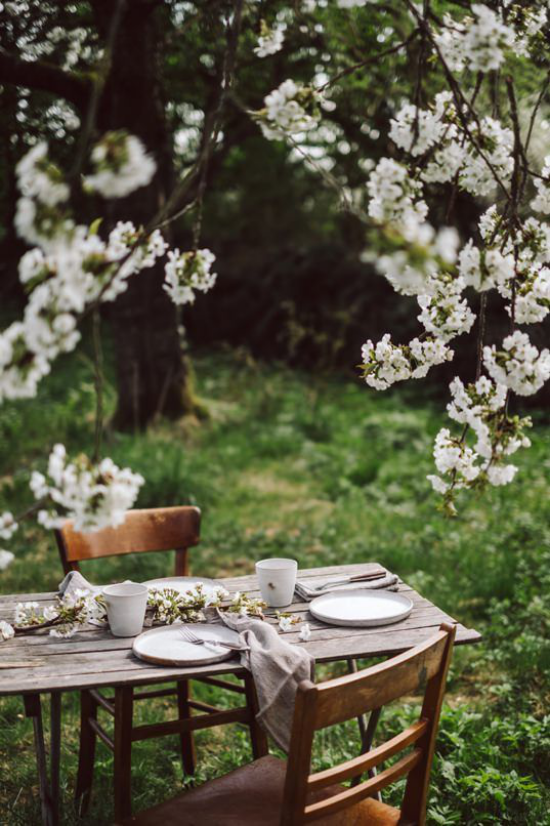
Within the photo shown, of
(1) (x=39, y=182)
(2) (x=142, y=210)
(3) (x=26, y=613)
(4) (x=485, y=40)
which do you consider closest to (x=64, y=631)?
(3) (x=26, y=613)

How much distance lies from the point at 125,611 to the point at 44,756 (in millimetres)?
591

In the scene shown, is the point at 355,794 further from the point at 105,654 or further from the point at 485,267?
the point at 485,267

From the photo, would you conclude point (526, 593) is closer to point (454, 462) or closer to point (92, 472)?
point (454, 462)

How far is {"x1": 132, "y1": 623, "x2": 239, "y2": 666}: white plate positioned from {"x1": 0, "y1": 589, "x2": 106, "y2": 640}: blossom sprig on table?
19 cm

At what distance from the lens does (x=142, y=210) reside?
7.63m

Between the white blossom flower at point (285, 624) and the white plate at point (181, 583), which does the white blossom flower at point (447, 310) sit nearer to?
the white blossom flower at point (285, 624)

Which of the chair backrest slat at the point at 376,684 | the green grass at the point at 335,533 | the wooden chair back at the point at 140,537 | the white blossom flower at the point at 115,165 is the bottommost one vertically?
the green grass at the point at 335,533

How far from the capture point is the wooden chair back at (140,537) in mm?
2934

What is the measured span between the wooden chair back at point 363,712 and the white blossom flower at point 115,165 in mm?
981

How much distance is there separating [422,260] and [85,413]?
7471mm

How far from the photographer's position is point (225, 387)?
9.98 meters

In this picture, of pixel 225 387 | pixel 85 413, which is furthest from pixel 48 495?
pixel 225 387

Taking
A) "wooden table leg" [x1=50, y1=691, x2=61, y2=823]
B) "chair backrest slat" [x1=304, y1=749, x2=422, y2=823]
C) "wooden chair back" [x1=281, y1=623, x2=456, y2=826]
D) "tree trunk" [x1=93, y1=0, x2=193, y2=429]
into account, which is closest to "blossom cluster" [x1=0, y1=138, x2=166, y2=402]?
"wooden chair back" [x1=281, y1=623, x2=456, y2=826]

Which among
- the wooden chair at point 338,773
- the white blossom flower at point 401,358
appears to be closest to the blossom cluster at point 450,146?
the white blossom flower at point 401,358
